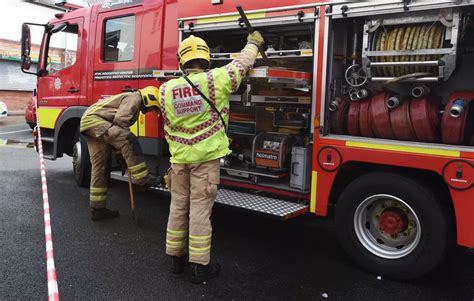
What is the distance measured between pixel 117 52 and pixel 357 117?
3.43m

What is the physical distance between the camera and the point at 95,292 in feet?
11.0

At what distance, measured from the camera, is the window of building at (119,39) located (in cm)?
565

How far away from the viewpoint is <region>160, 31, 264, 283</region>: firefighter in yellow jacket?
3486mm

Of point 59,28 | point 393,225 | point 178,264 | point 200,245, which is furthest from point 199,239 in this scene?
point 59,28

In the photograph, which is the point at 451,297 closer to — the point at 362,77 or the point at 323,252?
the point at 323,252

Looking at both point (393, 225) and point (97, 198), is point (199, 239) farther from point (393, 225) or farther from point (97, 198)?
point (97, 198)

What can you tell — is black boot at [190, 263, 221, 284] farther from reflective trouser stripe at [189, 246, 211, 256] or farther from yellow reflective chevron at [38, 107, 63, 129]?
yellow reflective chevron at [38, 107, 63, 129]

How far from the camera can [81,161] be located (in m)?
6.41

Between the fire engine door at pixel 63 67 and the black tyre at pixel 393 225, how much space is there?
420cm

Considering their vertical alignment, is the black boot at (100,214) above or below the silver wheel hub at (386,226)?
below

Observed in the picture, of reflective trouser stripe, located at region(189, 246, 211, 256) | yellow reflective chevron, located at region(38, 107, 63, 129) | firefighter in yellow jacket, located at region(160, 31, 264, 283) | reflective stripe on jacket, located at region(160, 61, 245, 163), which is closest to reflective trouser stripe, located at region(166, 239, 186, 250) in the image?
firefighter in yellow jacket, located at region(160, 31, 264, 283)

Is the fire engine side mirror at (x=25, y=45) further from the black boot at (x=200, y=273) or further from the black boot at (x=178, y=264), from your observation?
the black boot at (x=200, y=273)

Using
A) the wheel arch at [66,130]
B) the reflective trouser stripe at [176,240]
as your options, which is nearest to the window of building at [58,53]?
the wheel arch at [66,130]

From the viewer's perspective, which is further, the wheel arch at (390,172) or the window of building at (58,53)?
the window of building at (58,53)
